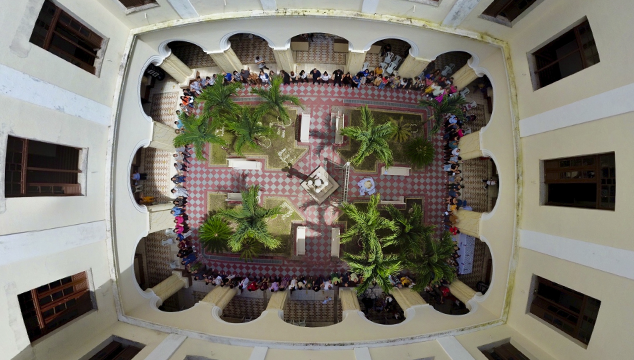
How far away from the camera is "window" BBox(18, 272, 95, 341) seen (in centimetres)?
670

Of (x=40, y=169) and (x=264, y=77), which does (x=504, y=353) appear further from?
(x=40, y=169)

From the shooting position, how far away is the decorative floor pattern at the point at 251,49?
1095 cm

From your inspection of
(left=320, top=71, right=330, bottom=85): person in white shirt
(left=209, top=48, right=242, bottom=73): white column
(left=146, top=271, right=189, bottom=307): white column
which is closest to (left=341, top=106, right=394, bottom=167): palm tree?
(left=320, top=71, right=330, bottom=85): person in white shirt

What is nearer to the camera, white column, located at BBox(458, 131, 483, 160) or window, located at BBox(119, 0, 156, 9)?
window, located at BBox(119, 0, 156, 9)

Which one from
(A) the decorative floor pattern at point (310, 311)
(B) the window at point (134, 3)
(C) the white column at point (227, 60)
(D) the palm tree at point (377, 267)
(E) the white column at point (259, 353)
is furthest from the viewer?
(A) the decorative floor pattern at point (310, 311)

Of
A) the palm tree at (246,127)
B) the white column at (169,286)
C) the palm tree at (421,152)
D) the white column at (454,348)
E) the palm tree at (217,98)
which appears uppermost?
the palm tree at (217,98)

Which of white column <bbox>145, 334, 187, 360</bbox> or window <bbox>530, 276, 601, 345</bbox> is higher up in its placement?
window <bbox>530, 276, 601, 345</bbox>

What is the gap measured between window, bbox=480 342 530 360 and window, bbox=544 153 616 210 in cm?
435

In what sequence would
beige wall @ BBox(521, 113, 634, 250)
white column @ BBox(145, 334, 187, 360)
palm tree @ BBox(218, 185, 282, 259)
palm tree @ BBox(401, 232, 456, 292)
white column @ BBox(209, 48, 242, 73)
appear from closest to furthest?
beige wall @ BBox(521, 113, 634, 250), white column @ BBox(145, 334, 187, 360), palm tree @ BBox(401, 232, 456, 292), palm tree @ BBox(218, 185, 282, 259), white column @ BBox(209, 48, 242, 73)

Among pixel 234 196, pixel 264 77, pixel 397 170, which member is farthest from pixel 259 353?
pixel 264 77

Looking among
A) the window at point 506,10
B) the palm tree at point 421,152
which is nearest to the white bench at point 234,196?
the palm tree at point 421,152

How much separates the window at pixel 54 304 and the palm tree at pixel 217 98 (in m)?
Result: 6.02

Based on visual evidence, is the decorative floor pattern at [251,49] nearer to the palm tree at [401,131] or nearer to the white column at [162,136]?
the white column at [162,136]

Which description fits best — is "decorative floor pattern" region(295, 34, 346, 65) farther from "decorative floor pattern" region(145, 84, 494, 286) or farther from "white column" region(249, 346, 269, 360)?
"white column" region(249, 346, 269, 360)
